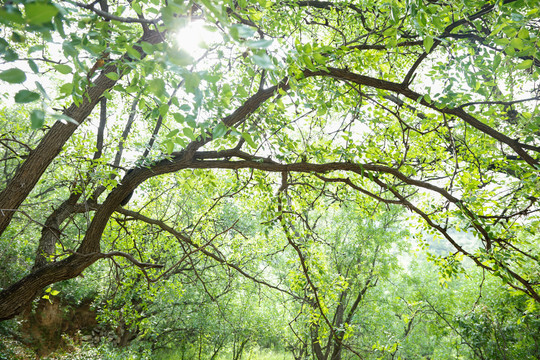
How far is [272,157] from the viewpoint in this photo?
3.97 metres

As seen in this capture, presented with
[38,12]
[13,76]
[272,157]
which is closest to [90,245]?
[272,157]

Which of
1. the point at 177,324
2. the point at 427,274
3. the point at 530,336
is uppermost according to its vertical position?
the point at 427,274

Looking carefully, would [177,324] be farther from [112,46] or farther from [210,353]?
[112,46]

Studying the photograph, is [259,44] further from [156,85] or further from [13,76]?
[13,76]

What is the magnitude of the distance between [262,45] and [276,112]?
3.00m

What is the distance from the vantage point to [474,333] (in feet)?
30.0

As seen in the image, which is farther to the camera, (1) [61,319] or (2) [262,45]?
(1) [61,319]

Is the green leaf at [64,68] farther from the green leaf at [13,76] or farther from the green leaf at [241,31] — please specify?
the green leaf at [241,31]

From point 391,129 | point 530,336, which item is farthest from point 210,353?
point 391,129

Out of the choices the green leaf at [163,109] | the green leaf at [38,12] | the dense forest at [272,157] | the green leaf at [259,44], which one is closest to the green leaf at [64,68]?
the dense forest at [272,157]

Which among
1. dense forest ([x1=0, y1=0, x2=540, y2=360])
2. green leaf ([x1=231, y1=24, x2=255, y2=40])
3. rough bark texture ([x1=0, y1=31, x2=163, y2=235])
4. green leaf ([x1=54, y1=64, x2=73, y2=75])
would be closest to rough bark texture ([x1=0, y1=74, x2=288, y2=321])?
dense forest ([x1=0, y1=0, x2=540, y2=360])

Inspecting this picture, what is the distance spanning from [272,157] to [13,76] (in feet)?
10.5

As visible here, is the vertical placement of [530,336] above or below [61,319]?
above

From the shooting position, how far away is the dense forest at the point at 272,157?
161 cm
